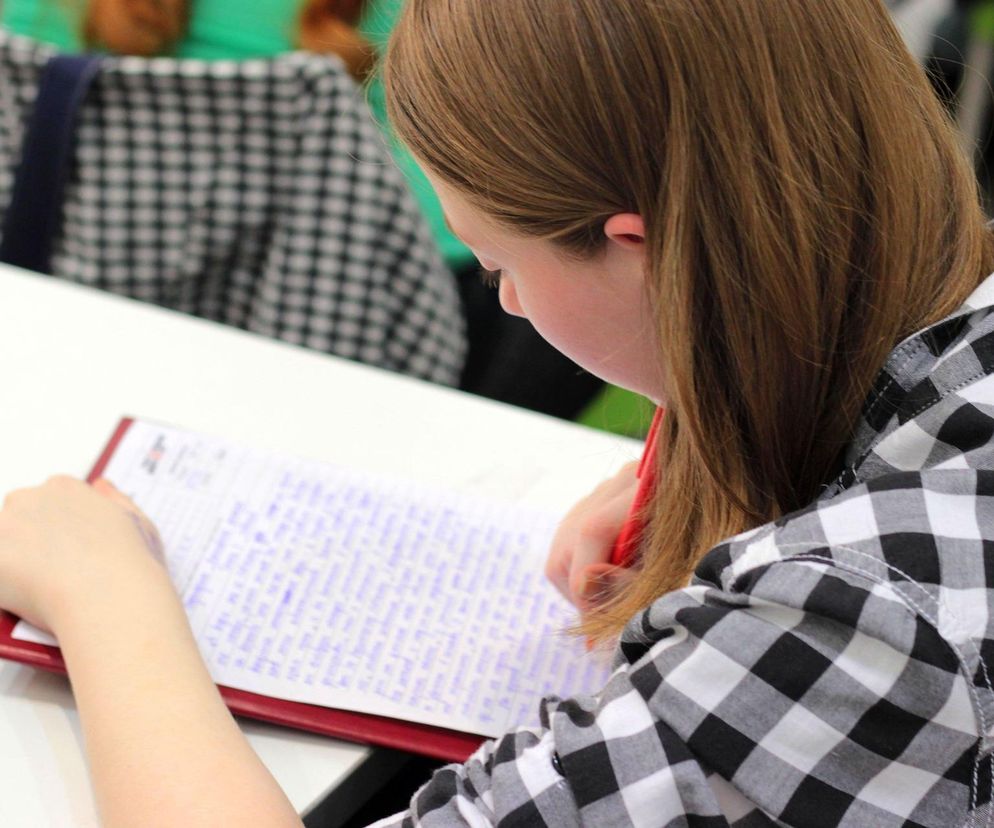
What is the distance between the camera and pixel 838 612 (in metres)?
0.47

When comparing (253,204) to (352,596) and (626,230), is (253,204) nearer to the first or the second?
(352,596)

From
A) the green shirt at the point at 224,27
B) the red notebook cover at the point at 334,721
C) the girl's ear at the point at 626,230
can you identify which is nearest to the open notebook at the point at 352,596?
the red notebook cover at the point at 334,721

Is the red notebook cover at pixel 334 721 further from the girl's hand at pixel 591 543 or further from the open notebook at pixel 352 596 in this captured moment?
the girl's hand at pixel 591 543

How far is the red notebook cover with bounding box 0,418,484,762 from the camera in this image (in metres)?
0.69

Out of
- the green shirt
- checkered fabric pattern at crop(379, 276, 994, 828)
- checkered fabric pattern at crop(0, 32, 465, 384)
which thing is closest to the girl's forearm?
checkered fabric pattern at crop(379, 276, 994, 828)

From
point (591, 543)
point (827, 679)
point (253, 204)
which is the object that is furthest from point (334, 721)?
point (253, 204)

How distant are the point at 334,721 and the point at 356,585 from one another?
0.11 m

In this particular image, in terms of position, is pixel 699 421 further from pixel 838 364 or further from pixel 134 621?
pixel 134 621

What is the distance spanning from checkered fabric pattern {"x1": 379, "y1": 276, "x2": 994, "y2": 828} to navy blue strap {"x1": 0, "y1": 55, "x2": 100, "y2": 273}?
87cm

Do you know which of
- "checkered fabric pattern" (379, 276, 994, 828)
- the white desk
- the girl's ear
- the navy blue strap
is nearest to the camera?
"checkered fabric pattern" (379, 276, 994, 828)

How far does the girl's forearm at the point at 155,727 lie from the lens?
598 mm

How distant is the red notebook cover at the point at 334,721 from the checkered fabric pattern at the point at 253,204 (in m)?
0.60

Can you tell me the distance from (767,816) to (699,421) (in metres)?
0.20

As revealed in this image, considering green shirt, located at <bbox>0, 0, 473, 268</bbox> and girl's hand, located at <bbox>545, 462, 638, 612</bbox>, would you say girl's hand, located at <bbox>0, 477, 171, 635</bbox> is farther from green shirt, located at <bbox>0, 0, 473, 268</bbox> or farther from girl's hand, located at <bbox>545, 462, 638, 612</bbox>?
green shirt, located at <bbox>0, 0, 473, 268</bbox>
